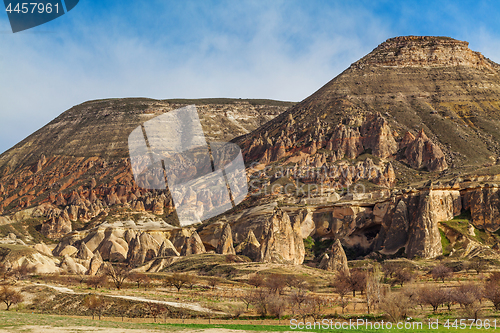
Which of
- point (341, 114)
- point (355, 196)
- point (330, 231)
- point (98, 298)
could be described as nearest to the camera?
point (98, 298)

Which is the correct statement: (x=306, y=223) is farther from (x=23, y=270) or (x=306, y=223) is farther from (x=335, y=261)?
(x=23, y=270)

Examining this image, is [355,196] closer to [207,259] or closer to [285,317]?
[207,259]

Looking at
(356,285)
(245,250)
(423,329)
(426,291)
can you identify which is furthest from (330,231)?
(423,329)

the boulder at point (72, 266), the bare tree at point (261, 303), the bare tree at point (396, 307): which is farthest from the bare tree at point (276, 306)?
the boulder at point (72, 266)

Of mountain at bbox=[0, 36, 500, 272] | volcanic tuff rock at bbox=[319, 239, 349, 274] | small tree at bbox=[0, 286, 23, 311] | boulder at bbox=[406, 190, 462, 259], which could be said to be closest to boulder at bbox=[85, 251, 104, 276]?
mountain at bbox=[0, 36, 500, 272]

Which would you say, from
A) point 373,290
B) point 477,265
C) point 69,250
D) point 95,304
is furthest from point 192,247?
point 373,290

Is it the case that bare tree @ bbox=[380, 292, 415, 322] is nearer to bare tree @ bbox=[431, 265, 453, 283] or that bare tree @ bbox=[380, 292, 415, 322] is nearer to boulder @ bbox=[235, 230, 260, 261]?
bare tree @ bbox=[431, 265, 453, 283]
